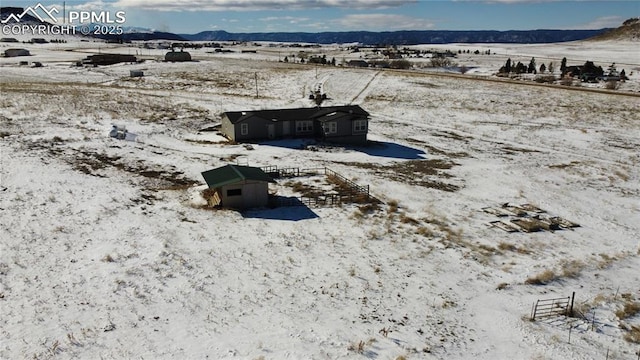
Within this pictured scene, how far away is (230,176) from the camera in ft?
96.3

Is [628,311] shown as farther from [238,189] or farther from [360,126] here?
[360,126]

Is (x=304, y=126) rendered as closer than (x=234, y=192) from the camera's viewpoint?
No

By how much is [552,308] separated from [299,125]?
3257cm

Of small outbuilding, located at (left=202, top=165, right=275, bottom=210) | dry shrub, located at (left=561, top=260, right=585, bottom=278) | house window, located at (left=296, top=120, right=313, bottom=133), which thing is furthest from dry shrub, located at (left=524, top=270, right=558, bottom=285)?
house window, located at (left=296, top=120, right=313, bottom=133)

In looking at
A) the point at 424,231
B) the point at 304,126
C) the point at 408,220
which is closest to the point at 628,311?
the point at 424,231

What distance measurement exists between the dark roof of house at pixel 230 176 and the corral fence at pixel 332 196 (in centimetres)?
209

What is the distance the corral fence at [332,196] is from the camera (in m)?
30.7

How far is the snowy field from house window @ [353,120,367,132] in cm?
219

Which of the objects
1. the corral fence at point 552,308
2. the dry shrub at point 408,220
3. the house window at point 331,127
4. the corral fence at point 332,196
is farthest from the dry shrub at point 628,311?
the house window at point 331,127

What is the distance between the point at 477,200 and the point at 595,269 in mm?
10183

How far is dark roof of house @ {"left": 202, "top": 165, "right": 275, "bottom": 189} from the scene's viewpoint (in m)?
28.6

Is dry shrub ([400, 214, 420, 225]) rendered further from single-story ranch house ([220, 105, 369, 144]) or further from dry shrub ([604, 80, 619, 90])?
dry shrub ([604, 80, 619, 90])

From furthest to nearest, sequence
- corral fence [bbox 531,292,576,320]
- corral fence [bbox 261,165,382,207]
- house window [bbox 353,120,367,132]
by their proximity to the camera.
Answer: house window [bbox 353,120,367,132]
corral fence [bbox 261,165,382,207]
corral fence [bbox 531,292,576,320]

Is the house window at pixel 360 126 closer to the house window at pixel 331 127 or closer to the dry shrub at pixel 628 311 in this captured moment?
the house window at pixel 331 127
